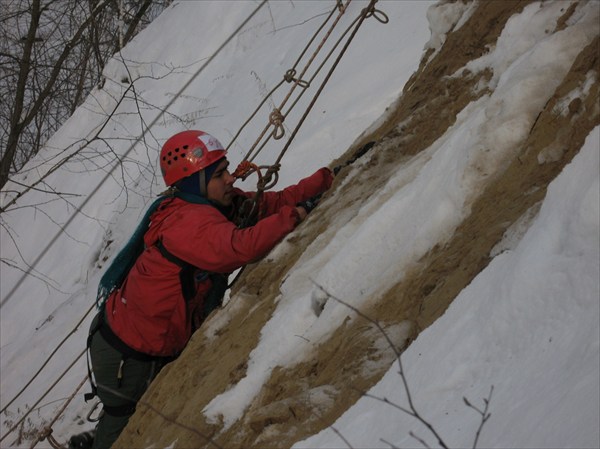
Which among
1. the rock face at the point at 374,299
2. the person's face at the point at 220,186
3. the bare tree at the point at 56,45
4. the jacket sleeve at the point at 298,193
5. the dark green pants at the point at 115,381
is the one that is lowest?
the rock face at the point at 374,299

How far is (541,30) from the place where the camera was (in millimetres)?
4145

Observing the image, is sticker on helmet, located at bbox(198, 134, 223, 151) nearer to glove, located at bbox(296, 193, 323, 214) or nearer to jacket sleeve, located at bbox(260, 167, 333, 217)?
jacket sleeve, located at bbox(260, 167, 333, 217)

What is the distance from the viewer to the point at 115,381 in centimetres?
486

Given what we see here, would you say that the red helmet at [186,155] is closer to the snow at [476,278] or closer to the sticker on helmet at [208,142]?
the sticker on helmet at [208,142]

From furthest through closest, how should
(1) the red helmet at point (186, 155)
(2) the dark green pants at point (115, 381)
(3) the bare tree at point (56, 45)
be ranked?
(3) the bare tree at point (56, 45), (2) the dark green pants at point (115, 381), (1) the red helmet at point (186, 155)

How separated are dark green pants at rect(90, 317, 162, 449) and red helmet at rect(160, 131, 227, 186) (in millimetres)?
990

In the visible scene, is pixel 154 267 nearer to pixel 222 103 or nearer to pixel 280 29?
pixel 222 103

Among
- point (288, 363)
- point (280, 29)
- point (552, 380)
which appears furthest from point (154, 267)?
point (280, 29)

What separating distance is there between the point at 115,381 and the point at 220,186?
1.20 meters

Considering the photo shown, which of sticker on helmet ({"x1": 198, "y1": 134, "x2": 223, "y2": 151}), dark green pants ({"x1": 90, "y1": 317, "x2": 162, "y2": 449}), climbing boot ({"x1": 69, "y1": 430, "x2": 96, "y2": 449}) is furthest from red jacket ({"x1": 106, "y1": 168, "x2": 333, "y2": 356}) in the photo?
climbing boot ({"x1": 69, "y1": 430, "x2": 96, "y2": 449})

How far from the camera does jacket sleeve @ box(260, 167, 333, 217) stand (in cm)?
516

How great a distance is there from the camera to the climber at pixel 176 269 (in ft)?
14.5

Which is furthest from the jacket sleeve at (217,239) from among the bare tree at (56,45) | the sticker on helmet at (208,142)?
the bare tree at (56,45)

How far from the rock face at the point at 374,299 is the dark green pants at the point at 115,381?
30cm
